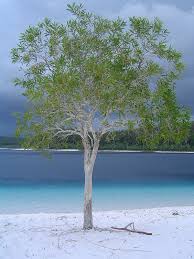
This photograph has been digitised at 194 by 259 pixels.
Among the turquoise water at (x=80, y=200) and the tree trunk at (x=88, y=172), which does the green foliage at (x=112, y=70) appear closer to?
the tree trunk at (x=88, y=172)

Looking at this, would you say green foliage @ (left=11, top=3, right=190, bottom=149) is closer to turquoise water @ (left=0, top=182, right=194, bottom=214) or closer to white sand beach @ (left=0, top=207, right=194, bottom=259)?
white sand beach @ (left=0, top=207, right=194, bottom=259)

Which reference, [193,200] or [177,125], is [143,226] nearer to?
[177,125]

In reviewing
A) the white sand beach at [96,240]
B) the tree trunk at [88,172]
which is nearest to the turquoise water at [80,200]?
the white sand beach at [96,240]

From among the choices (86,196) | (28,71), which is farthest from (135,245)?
(28,71)

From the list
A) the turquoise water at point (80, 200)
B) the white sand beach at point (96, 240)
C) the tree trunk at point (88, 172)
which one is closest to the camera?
the white sand beach at point (96, 240)

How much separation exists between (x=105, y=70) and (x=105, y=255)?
4.09m

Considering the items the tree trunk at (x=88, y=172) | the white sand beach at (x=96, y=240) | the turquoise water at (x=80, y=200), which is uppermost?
the tree trunk at (x=88, y=172)

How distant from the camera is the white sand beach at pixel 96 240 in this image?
27.4 ft

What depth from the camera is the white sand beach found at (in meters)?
8.35

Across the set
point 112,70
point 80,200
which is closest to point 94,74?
point 112,70

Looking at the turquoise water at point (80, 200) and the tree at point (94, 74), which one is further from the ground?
A: the tree at point (94, 74)

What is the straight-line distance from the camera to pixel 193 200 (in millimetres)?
22656

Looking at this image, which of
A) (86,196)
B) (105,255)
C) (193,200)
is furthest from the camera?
(193,200)

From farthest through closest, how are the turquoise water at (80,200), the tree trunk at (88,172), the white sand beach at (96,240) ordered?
the turquoise water at (80,200), the tree trunk at (88,172), the white sand beach at (96,240)
